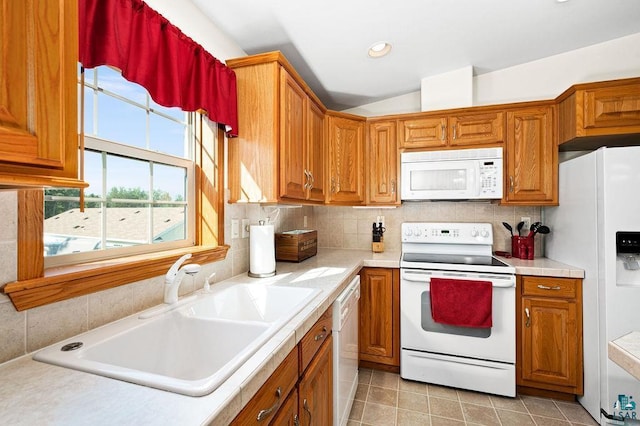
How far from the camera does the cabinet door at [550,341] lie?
1987 mm

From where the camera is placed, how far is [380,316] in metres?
2.37

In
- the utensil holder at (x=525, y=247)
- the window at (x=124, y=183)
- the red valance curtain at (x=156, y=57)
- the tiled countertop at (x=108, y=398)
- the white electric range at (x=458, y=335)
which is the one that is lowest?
the white electric range at (x=458, y=335)

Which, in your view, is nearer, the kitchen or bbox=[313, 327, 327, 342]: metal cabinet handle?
bbox=[313, 327, 327, 342]: metal cabinet handle

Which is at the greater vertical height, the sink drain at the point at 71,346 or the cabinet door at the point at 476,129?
the cabinet door at the point at 476,129

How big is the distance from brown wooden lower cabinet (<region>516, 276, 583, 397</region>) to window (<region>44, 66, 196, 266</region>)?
2289mm

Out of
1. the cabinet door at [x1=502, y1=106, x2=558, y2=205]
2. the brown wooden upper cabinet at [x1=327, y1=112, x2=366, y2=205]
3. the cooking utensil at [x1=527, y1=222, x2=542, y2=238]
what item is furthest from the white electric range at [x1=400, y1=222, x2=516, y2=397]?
the brown wooden upper cabinet at [x1=327, y1=112, x2=366, y2=205]

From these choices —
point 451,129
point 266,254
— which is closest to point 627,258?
point 451,129

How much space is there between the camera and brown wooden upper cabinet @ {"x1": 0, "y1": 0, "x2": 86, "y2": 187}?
0.48 metres

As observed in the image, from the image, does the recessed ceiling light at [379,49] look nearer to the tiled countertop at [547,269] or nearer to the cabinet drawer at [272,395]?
the tiled countertop at [547,269]

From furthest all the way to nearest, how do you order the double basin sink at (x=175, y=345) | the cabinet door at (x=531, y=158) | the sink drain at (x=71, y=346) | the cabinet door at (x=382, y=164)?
1. the cabinet door at (x=382, y=164)
2. the cabinet door at (x=531, y=158)
3. the sink drain at (x=71, y=346)
4. the double basin sink at (x=175, y=345)

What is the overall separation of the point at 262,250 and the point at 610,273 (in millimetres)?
2081

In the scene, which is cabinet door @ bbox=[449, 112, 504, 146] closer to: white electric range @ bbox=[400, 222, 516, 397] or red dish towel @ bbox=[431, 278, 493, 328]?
white electric range @ bbox=[400, 222, 516, 397]

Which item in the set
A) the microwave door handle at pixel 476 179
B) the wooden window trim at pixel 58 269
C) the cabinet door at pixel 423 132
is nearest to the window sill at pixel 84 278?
the wooden window trim at pixel 58 269

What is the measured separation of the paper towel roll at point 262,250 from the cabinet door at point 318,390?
57cm
